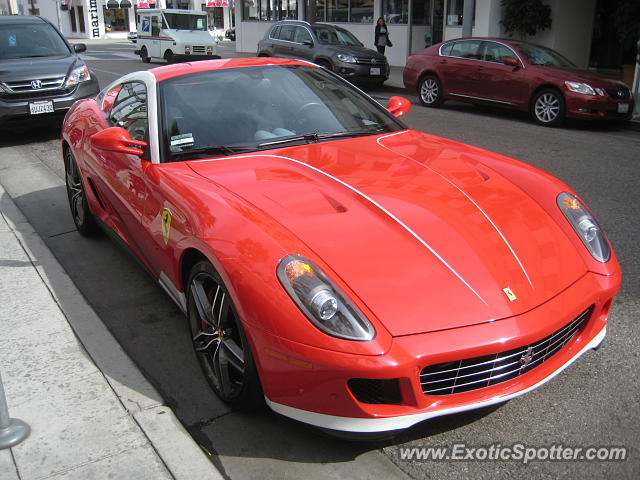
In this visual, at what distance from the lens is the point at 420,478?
8.35ft

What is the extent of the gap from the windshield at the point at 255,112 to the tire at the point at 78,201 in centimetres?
165

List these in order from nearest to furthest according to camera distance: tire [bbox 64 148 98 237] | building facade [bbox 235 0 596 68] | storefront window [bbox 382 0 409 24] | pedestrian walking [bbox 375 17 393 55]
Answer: tire [bbox 64 148 98 237] → building facade [bbox 235 0 596 68] → pedestrian walking [bbox 375 17 393 55] → storefront window [bbox 382 0 409 24]

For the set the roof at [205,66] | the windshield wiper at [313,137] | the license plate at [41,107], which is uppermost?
the roof at [205,66]

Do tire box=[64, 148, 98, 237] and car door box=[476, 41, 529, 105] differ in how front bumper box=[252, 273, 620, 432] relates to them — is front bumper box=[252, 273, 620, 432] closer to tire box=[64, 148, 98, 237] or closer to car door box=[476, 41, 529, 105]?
tire box=[64, 148, 98, 237]

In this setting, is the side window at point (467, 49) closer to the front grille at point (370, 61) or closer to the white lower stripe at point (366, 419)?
the front grille at point (370, 61)

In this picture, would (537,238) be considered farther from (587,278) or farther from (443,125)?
(443,125)

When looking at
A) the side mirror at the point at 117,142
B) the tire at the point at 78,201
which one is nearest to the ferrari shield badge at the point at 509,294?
the side mirror at the point at 117,142

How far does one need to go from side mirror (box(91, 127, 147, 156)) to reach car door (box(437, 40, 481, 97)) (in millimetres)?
9685

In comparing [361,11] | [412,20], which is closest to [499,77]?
[412,20]

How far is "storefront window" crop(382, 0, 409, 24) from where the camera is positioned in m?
21.9

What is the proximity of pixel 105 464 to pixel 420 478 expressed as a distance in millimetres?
1276

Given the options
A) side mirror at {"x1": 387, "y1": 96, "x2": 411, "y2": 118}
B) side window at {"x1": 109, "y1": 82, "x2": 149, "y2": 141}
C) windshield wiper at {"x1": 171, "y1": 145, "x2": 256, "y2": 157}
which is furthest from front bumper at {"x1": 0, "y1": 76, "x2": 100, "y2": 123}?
windshield wiper at {"x1": 171, "y1": 145, "x2": 256, "y2": 157}

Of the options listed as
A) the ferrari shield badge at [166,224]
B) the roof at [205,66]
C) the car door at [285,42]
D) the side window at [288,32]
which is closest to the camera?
the ferrari shield badge at [166,224]

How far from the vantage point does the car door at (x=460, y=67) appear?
1227 centimetres
